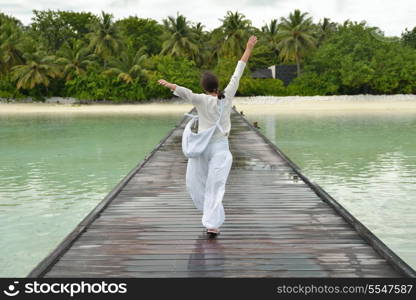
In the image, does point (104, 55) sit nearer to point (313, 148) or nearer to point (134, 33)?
point (134, 33)

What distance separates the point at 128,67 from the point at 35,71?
339 inches

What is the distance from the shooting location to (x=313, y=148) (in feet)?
59.1

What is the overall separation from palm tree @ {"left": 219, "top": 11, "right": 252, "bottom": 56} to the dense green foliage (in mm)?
101

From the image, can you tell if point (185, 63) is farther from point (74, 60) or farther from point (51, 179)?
point (51, 179)

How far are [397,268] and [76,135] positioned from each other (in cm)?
2108

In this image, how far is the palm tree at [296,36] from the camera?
179 feet

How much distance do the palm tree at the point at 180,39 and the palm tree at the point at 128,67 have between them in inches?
148

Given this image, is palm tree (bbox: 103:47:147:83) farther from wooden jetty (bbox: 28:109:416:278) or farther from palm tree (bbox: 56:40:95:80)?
wooden jetty (bbox: 28:109:416:278)

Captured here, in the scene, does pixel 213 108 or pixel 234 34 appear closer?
pixel 213 108

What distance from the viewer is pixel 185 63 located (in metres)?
51.7

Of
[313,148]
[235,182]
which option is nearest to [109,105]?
[313,148]

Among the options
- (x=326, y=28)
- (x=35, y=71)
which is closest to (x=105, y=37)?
(x=35, y=71)

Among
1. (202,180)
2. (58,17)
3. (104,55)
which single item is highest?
(58,17)

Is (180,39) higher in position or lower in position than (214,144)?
higher
